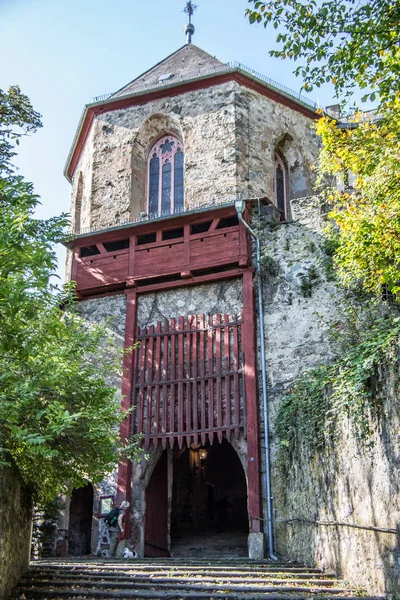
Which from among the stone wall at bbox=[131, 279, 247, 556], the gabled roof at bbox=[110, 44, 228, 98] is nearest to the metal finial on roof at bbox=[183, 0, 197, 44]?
the gabled roof at bbox=[110, 44, 228, 98]

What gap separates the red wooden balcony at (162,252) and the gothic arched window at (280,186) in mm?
3058

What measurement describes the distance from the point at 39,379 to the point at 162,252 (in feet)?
29.8

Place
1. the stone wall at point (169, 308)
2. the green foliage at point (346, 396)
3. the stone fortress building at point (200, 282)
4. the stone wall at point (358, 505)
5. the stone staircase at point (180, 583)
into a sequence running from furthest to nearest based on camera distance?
the stone wall at point (169, 308) < the stone fortress building at point (200, 282) < the stone staircase at point (180, 583) < the green foliage at point (346, 396) < the stone wall at point (358, 505)

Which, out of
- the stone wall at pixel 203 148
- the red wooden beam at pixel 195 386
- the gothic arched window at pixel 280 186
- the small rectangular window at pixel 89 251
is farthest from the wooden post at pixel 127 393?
the gothic arched window at pixel 280 186

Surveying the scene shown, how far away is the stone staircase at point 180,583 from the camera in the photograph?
6.96 metres

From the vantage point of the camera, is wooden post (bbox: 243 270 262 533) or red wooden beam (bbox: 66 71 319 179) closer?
wooden post (bbox: 243 270 262 533)

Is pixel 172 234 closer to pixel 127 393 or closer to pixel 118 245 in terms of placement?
pixel 118 245

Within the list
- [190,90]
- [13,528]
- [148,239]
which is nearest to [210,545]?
[148,239]

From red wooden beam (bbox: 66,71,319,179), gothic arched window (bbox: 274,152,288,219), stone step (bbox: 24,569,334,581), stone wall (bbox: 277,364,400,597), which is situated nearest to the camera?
stone wall (bbox: 277,364,400,597)

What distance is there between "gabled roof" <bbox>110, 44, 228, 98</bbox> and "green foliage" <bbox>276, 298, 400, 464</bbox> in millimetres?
10817

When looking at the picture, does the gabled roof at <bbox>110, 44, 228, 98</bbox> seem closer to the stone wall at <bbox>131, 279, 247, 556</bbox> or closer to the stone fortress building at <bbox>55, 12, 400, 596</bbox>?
the stone fortress building at <bbox>55, 12, 400, 596</bbox>

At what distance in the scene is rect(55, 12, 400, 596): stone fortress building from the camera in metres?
14.4

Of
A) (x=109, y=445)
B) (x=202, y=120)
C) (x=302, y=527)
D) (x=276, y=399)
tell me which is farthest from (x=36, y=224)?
(x=202, y=120)

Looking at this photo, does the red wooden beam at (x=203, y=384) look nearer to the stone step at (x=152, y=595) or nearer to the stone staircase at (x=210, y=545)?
the stone staircase at (x=210, y=545)
